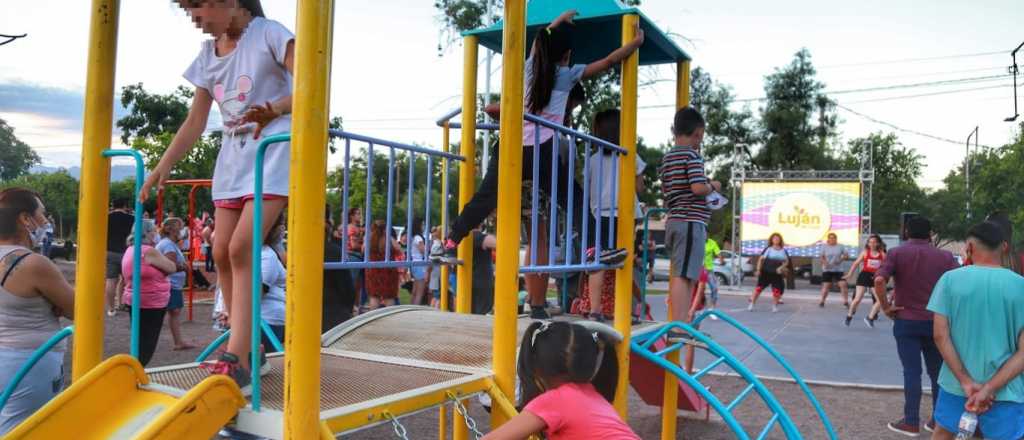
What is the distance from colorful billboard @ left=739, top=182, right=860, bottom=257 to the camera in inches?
989

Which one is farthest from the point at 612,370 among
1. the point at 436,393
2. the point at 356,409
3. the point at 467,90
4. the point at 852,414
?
the point at 852,414

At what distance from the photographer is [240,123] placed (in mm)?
2646

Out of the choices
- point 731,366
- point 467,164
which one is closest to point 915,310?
point 731,366

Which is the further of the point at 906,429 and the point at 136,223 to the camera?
the point at 906,429

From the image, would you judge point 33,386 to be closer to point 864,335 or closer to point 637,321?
point 637,321

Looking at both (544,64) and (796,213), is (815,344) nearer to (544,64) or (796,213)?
(544,64)

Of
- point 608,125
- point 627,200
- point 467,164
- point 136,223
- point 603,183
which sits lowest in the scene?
point 136,223

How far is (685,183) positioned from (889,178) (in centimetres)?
6239

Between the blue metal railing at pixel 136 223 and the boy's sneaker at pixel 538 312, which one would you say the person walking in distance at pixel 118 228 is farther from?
Answer: the blue metal railing at pixel 136 223

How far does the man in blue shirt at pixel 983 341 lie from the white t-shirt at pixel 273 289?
13.4 ft

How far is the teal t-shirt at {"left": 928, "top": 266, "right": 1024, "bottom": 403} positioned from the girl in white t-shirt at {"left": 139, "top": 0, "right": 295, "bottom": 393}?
11.8 feet

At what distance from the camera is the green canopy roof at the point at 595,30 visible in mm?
4500

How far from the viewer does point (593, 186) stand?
452cm

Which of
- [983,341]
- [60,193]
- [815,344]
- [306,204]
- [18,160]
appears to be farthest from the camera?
[18,160]
